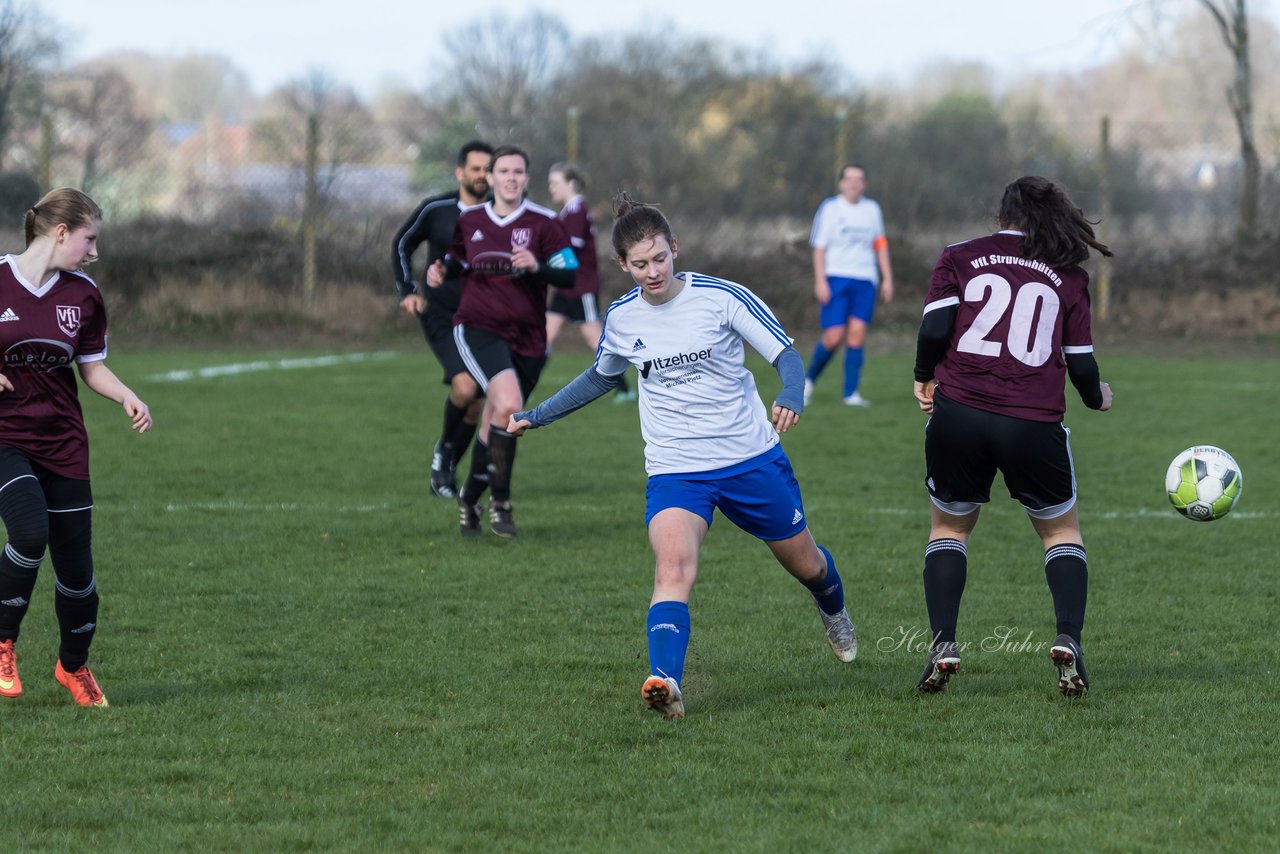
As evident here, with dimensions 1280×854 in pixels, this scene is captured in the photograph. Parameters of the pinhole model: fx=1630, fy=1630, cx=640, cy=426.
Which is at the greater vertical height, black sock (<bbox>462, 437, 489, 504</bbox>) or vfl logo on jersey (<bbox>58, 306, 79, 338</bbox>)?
vfl logo on jersey (<bbox>58, 306, 79, 338</bbox>)

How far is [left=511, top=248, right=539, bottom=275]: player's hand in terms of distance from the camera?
843cm

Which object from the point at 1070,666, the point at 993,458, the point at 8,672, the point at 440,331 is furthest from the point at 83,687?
the point at 440,331

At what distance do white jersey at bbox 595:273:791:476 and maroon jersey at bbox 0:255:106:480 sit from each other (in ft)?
5.75

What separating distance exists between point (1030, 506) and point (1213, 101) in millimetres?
52119

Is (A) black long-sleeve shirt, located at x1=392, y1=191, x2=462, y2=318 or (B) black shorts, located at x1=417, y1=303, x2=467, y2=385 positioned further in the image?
(B) black shorts, located at x1=417, y1=303, x2=467, y2=385

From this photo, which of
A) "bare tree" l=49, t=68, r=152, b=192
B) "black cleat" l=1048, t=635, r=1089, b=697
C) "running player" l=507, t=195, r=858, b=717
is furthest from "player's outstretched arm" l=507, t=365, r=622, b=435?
"bare tree" l=49, t=68, r=152, b=192

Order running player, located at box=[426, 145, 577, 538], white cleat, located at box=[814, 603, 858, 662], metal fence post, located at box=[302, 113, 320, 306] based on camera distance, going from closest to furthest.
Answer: white cleat, located at box=[814, 603, 858, 662] < running player, located at box=[426, 145, 577, 538] < metal fence post, located at box=[302, 113, 320, 306]

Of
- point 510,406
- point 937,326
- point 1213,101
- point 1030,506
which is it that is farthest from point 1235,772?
point 1213,101

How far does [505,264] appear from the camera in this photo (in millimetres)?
8797

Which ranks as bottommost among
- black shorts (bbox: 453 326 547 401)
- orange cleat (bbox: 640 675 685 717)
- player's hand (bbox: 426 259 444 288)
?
orange cleat (bbox: 640 675 685 717)

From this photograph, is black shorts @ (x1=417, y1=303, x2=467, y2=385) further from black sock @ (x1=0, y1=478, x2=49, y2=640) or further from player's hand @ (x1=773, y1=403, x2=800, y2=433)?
player's hand @ (x1=773, y1=403, x2=800, y2=433)

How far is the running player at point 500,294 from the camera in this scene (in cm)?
871

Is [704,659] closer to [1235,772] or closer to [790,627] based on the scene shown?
[790,627]

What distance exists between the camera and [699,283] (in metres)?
5.46
